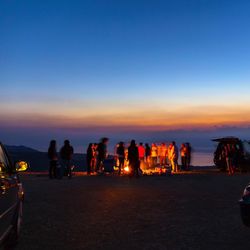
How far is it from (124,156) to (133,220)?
18.2 m

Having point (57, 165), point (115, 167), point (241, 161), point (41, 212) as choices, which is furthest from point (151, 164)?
point (41, 212)

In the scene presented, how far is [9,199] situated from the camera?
7387mm

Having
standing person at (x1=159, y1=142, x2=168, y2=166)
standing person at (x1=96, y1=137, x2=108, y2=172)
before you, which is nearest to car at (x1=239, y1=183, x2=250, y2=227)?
standing person at (x1=96, y1=137, x2=108, y2=172)

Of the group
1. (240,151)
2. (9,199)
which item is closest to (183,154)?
(240,151)

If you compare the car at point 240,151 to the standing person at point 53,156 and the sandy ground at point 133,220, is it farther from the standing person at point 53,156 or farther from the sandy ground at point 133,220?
the sandy ground at point 133,220

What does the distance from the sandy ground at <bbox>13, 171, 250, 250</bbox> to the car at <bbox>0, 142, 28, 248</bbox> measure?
1.97 ft

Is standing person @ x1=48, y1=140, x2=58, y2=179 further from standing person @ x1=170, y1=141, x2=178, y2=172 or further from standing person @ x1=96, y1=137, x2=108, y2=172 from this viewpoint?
standing person @ x1=170, y1=141, x2=178, y2=172

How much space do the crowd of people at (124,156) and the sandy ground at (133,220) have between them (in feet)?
26.4

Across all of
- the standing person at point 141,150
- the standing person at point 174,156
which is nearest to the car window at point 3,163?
the standing person at point 141,150

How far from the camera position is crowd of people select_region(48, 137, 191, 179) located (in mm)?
26734

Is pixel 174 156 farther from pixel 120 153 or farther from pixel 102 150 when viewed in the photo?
pixel 102 150

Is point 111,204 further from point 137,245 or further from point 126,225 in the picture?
point 137,245

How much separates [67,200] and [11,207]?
827 cm

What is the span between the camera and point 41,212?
1306 centimetres
